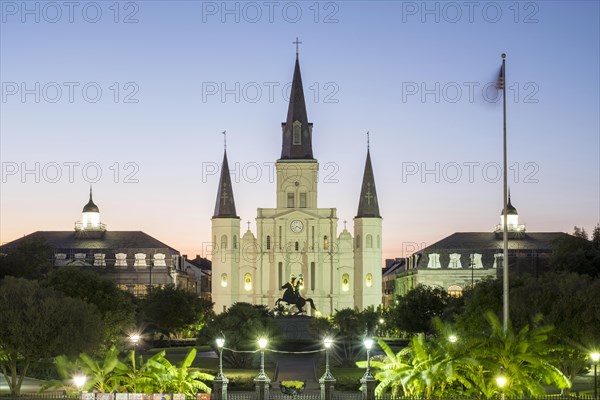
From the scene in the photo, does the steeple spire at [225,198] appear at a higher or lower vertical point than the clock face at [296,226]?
higher

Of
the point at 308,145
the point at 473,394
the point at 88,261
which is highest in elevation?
the point at 308,145

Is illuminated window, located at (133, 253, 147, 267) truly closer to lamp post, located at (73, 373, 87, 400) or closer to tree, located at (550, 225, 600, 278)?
tree, located at (550, 225, 600, 278)

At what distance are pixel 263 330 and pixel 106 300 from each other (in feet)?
42.7

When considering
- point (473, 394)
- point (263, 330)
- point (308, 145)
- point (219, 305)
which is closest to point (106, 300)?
point (263, 330)

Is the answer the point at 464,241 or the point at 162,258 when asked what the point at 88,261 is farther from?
the point at 464,241

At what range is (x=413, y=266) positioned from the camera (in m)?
166

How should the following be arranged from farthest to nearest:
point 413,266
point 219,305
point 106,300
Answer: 1. point 413,266
2. point 219,305
3. point 106,300

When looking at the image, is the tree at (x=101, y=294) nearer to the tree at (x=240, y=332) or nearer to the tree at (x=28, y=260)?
the tree at (x=240, y=332)

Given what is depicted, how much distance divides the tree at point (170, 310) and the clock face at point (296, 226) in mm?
44869

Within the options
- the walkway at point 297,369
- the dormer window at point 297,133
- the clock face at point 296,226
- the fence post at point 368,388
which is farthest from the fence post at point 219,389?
the dormer window at point 297,133

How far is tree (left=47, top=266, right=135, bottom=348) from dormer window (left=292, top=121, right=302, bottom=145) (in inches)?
3165

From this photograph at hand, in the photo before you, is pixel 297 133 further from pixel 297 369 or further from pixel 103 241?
pixel 297 369

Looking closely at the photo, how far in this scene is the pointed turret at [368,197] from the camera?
157750 millimetres

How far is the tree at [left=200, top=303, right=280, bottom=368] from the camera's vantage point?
7231 cm
